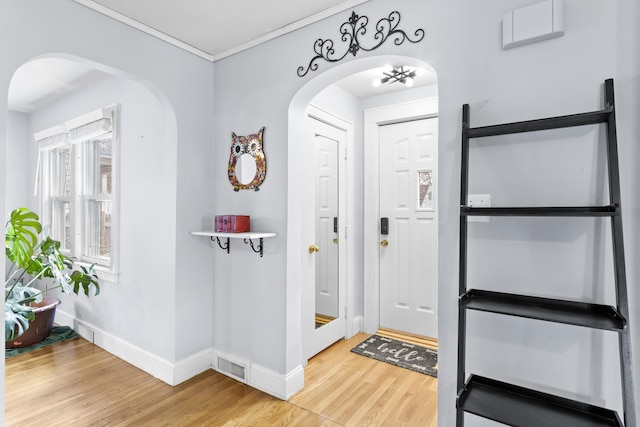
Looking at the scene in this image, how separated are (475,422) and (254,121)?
2163mm

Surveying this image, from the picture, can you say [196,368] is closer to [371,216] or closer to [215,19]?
[371,216]

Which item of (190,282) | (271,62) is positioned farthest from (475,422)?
(271,62)

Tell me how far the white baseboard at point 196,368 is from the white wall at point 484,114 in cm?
8

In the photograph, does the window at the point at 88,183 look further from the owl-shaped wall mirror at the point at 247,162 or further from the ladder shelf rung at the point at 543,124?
the ladder shelf rung at the point at 543,124

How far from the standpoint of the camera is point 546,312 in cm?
134

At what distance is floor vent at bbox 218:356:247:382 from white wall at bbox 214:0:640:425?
0.62 feet

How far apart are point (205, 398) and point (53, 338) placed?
6.67 feet

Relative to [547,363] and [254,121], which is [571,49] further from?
[254,121]

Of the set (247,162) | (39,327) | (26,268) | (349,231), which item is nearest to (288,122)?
(247,162)

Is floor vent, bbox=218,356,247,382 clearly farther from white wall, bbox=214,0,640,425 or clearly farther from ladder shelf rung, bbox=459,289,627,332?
ladder shelf rung, bbox=459,289,627,332

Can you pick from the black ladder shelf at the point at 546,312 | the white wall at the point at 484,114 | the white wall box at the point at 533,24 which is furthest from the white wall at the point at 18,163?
the white wall box at the point at 533,24

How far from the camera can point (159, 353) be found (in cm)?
261

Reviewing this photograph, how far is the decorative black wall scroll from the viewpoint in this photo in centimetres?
186

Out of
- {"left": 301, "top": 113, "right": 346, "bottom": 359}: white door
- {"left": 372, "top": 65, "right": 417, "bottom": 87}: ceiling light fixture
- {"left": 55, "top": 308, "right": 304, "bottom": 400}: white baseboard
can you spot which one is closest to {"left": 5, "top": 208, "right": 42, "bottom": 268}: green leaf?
{"left": 55, "top": 308, "right": 304, "bottom": 400}: white baseboard
